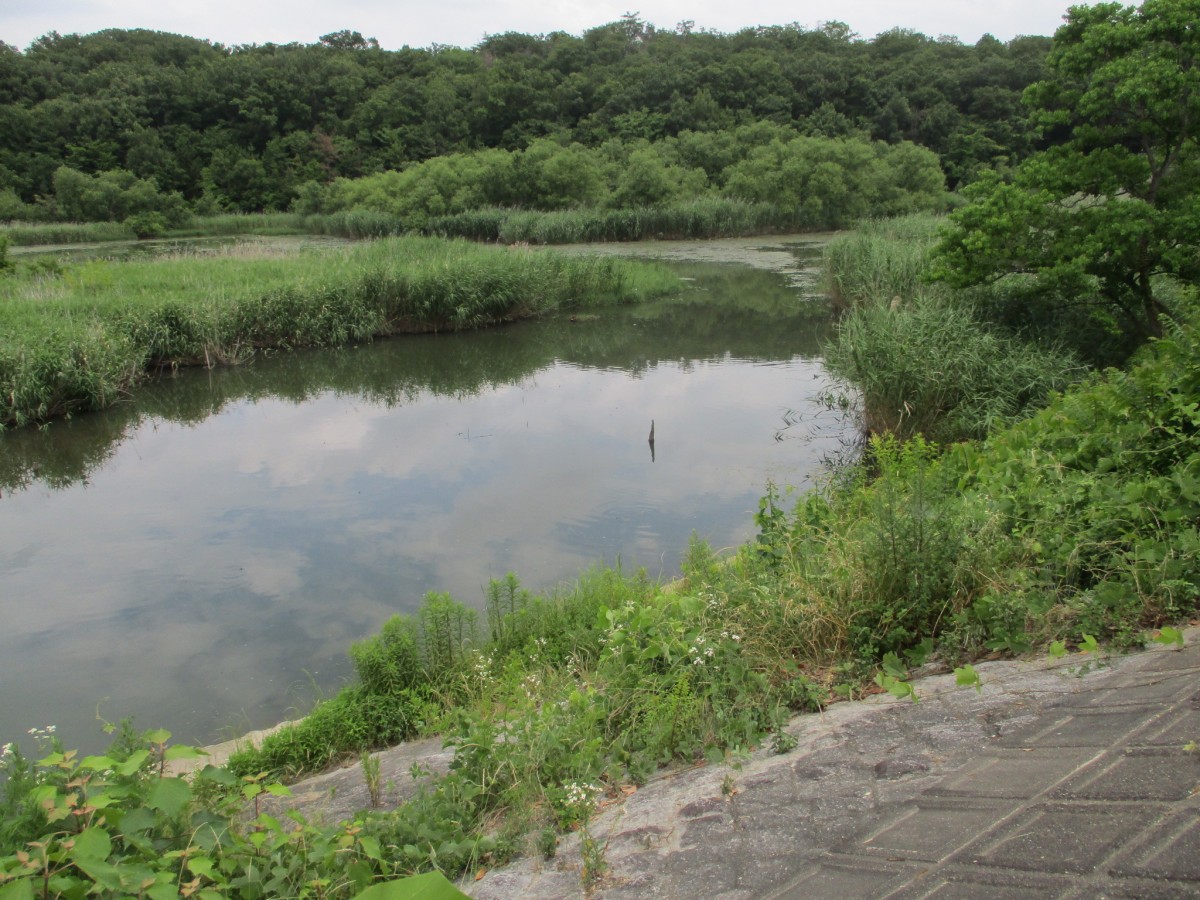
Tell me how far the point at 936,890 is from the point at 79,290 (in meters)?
16.7

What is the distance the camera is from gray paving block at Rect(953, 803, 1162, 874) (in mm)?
1685

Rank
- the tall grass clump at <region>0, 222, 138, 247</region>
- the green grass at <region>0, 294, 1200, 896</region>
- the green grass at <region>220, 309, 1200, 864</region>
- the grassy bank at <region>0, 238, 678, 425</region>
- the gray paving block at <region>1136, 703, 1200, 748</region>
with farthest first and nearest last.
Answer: the tall grass clump at <region>0, 222, 138, 247</region>, the grassy bank at <region>0, 238, 678, 425</region>, the green grass at <region>220, 309, 1200, 864</region>, the green grass at <region>0, 294, 1200, 896</region>, the gray paving block at <region>1136, 703, 1200, 748</region>

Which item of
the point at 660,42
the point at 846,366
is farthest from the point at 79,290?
the point at 660,42

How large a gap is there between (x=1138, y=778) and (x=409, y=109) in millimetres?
62323

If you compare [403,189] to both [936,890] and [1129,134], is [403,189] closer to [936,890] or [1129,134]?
[1129,134]

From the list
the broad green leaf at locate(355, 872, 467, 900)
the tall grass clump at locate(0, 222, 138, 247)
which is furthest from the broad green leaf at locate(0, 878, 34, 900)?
the tall grass clump at locate(0, 222, 138, 247)

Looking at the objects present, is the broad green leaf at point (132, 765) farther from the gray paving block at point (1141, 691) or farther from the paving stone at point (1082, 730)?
the gray paving block at point (1141, 691)

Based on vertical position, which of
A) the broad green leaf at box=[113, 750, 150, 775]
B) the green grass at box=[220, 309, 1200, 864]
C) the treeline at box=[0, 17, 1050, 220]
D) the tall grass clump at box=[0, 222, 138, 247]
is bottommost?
the green grass at box=[220, 309, 1200, 864]

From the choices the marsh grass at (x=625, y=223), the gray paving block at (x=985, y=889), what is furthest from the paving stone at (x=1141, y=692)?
the marsh grass at (x=625, y=223)

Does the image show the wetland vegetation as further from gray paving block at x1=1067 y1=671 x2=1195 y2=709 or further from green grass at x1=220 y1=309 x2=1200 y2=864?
gray paving block at x1=1067 y1=671 x2=1195 y2=709

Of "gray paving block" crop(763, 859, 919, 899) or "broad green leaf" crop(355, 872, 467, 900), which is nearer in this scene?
"broad green leaf" crop(355, 872, 467, 900)

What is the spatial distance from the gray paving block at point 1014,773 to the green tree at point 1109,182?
7.83 m

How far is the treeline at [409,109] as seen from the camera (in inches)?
2066

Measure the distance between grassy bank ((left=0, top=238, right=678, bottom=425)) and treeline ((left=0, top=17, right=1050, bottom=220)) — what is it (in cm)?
3353
